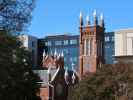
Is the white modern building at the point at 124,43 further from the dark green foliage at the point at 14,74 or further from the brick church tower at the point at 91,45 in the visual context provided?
the dark green foliage at the point at 14,74

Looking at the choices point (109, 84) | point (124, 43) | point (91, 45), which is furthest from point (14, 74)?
point (91, 45)

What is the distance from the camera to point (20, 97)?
39.4 m

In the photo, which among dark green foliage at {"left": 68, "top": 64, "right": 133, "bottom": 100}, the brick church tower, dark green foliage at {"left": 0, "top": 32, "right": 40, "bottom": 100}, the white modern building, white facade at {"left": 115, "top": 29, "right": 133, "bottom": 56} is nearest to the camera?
dark green foliage at {"left": 0, "top": 32, "right": 40, "bottom": 100}

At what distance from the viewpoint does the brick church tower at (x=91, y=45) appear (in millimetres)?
124000

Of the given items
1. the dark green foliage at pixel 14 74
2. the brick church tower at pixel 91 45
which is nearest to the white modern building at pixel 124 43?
the brick church tower at pixel 91 45

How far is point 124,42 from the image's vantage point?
95.6m

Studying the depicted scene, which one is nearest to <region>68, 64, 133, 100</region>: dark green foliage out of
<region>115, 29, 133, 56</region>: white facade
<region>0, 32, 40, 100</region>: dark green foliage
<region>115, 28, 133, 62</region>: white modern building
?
<region>0, 32, 40, 100</region>: dark green foliage

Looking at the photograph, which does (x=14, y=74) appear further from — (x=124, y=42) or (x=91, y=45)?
(x=91, y=45)

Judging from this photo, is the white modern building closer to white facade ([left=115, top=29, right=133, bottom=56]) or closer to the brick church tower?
white facade ([left=115, top=29, right=133, bottom=56])

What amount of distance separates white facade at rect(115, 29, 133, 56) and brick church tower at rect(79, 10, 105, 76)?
2592 cm

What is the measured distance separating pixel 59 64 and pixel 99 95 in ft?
210

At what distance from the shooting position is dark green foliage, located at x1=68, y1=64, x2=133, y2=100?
58.0 meters

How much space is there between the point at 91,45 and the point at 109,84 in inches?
2614

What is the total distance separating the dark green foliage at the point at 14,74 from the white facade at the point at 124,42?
46.4m
